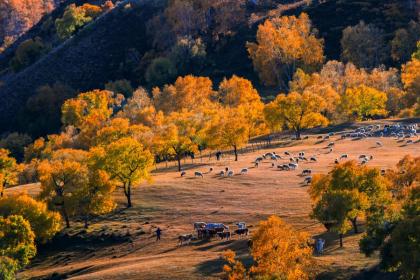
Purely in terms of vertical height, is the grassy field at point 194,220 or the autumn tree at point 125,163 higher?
the autumn tree at point 125,163

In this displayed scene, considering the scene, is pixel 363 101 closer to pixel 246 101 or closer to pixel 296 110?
pixel 296 110

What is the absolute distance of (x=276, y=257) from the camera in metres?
66.1

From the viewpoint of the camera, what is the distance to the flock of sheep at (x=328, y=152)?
4572 inches

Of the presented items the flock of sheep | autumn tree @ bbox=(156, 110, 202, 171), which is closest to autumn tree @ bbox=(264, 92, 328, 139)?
the flock of sheep

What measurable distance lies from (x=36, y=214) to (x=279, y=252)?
145ft

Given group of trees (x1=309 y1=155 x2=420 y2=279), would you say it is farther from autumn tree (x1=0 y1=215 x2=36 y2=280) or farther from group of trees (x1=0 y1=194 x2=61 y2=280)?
autumn tree (x1=0 y1=215 x2=36 y2=280)

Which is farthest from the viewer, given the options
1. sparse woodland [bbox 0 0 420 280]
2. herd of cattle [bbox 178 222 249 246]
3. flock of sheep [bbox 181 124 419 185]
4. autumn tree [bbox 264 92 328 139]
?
autumn tree [bbox 264 92 328 139]

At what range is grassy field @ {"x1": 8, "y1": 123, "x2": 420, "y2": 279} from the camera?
75.0 meters

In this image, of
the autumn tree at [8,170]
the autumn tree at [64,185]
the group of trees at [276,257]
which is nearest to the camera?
the group of trees at [276,257]

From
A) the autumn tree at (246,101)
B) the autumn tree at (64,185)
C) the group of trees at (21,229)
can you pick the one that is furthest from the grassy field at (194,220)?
the autumn tree at (246,101)

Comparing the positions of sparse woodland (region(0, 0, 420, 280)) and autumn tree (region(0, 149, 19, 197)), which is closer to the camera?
sparse woodland (region(0, 0, 420, 280))

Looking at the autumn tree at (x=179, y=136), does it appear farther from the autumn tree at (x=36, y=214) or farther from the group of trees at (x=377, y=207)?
the group of trees at (x=377, y=207)

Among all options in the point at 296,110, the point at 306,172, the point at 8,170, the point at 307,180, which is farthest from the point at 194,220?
the point at 296,110

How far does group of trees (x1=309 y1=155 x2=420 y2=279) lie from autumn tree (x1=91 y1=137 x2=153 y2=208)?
31258mm
